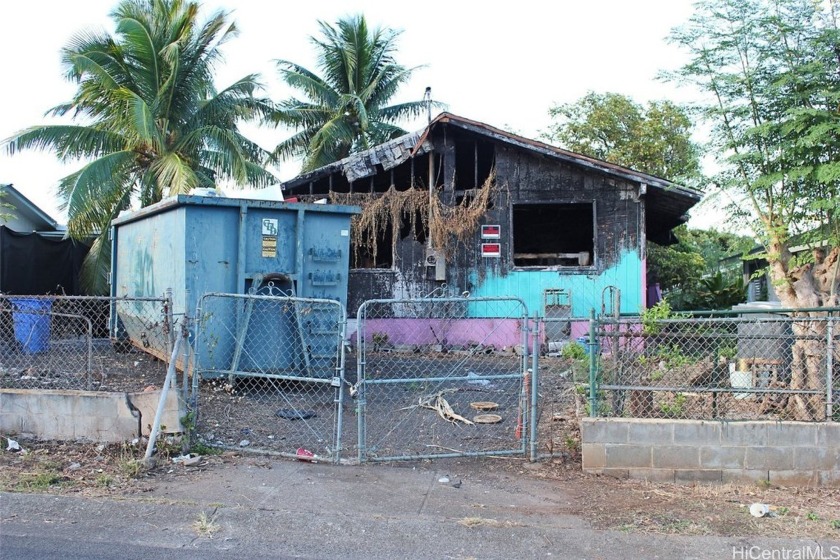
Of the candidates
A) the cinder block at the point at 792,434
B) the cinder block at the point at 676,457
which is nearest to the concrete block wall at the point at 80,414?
the cinder block at the point at 676,457

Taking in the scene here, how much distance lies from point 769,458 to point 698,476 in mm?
610

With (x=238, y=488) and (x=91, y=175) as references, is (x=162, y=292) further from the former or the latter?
(x=91, y=175)

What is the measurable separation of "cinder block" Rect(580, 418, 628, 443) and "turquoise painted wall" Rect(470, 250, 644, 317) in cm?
730

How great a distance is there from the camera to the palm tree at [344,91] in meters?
23.5

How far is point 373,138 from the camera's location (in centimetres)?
2416

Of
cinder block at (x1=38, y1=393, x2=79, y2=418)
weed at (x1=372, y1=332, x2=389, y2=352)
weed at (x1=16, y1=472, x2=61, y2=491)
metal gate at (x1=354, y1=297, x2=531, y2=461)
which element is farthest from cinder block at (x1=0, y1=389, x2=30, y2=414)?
weed at (x1=372, y1=332, x2=389, y2=352)

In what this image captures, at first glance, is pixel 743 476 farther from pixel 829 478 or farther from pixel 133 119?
pixel 133 119

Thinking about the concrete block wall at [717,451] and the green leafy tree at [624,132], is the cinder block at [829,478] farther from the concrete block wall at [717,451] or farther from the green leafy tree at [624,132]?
the green leafy tree at [624,132]

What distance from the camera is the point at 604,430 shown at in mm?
5691

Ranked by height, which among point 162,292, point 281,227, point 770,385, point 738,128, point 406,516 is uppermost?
point 738,128

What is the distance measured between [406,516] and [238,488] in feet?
4.81

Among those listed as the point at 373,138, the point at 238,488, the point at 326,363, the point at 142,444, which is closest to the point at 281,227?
the point at 326,363

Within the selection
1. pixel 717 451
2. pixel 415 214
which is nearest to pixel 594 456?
pixel 717 451

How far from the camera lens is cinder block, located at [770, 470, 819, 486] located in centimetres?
550
